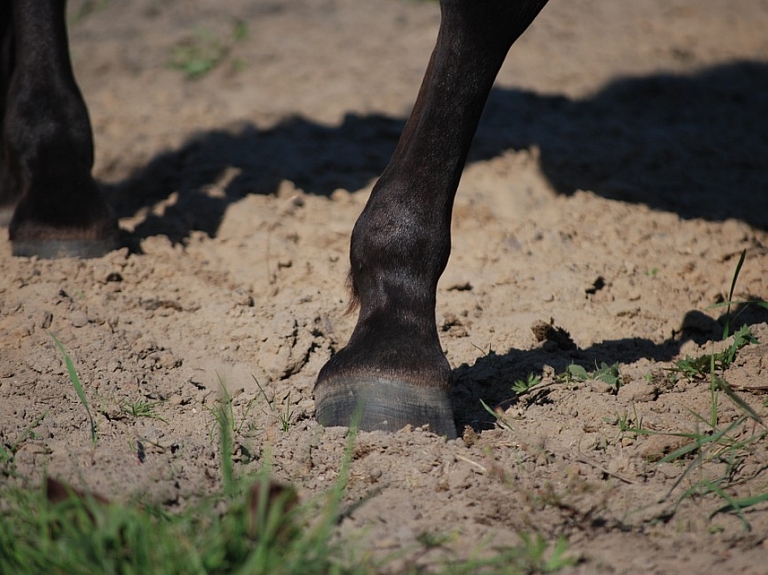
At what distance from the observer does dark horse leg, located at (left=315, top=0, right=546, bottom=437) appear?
188 cm

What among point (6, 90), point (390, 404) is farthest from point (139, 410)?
point (6, 90)

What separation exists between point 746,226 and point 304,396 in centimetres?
207

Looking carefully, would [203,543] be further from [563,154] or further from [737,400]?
[563,154]

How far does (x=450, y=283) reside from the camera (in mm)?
Answer: 2801

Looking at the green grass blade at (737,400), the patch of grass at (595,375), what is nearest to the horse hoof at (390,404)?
the patch of grass at (595,375)

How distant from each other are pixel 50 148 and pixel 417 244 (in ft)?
4.78

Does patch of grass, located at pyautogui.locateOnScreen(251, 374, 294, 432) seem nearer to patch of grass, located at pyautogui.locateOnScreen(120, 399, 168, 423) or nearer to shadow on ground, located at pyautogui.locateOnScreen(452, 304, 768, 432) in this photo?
patch of grass, located at pyautogui.locateOnScreen(120, 399, 168, 423)

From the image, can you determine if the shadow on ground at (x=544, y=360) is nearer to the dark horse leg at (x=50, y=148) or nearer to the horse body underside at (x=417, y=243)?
the horse body underside at (x=417, y=243)

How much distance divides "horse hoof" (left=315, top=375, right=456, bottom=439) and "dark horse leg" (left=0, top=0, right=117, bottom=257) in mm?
1249

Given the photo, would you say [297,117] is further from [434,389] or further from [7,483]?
[7,483]

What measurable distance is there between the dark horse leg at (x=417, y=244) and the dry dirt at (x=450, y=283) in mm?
92

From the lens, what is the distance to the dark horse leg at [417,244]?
188 cm

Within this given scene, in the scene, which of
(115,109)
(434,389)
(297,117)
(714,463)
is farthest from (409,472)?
(115,109)

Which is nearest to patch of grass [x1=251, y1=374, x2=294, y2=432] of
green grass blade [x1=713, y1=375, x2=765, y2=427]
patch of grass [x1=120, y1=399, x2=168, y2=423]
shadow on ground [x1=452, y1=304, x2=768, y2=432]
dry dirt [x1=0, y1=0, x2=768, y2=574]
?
dry dirt [x1=0, y1=0, x2=768, y2=574]
